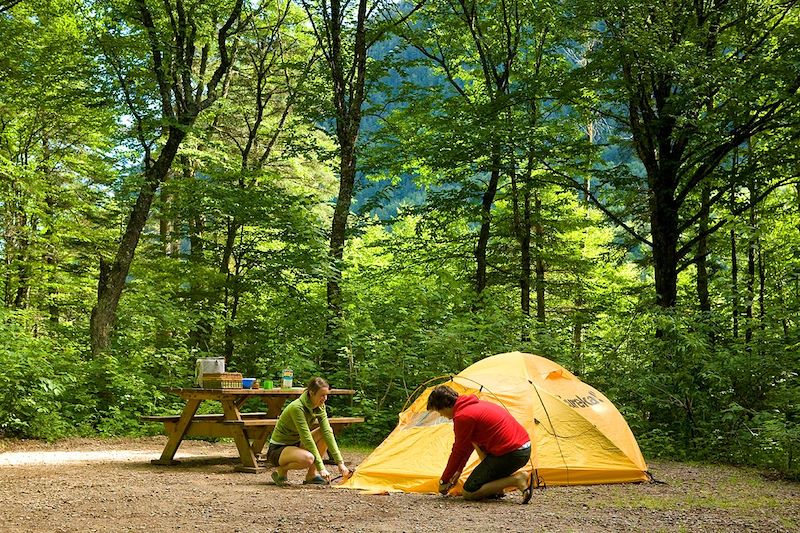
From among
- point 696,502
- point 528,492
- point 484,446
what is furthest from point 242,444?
point 696,502

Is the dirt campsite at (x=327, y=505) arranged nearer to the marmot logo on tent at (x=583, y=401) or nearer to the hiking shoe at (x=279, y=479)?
the hiking shoe at (x=279, y=479)

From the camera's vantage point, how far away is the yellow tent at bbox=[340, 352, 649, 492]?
716cm

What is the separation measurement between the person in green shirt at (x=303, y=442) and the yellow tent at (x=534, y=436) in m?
0.32

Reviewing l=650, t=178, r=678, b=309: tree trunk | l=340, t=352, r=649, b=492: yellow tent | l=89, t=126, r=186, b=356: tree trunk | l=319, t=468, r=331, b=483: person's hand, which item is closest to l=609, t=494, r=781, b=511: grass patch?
l=340, t=352, r=649, b=492: yellow tent

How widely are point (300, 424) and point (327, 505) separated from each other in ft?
4.23

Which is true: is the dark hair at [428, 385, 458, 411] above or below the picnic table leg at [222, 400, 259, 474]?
above

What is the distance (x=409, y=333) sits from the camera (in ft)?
42.7

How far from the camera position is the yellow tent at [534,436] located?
23.5ft

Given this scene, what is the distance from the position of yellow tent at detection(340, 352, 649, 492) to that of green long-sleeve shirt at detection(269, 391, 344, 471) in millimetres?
405

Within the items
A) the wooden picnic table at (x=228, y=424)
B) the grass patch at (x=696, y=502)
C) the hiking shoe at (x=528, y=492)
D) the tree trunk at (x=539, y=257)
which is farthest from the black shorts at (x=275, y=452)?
the tree trunk at (x=539, y=257)

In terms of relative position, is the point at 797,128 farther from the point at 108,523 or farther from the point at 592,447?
the point at 108,523

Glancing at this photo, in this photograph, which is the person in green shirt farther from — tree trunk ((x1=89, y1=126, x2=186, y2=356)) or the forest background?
tree trunk ((x1=89, y1=126, x2=186, y2=356))

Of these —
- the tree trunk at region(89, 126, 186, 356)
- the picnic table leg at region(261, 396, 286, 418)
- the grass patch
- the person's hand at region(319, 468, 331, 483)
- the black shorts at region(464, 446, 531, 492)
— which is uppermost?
the tree trunk at region(89, 126, 186, 356)

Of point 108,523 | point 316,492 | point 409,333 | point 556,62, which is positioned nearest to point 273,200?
point 409,333
